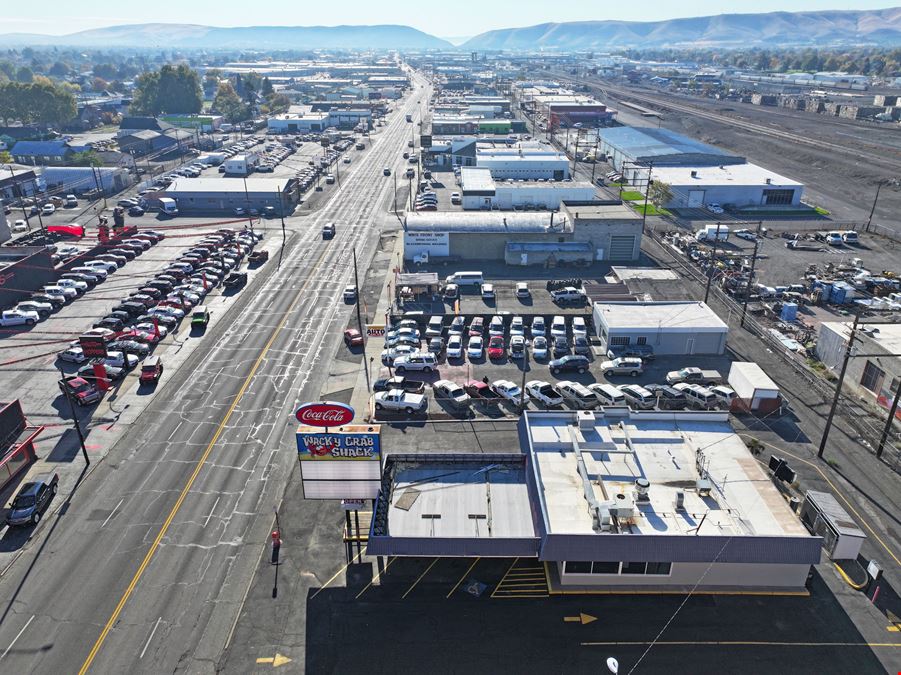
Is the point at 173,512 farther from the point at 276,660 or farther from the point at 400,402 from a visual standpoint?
the point at 400,402

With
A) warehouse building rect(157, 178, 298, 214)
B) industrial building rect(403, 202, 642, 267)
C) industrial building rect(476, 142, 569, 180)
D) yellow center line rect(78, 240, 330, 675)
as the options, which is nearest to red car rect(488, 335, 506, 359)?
yellow center line rect(78, 240, 330, 675)

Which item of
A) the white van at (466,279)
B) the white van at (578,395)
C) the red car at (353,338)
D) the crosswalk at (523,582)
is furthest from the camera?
the white van at (466,279)

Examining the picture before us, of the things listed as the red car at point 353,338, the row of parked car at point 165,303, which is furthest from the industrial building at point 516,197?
the red car at point 353,338

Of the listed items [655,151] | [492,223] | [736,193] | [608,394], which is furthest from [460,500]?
[655,151]

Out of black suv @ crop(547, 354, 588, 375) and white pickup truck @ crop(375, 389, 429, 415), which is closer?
white pickup truck @ crop(375, 389, 429, 415)

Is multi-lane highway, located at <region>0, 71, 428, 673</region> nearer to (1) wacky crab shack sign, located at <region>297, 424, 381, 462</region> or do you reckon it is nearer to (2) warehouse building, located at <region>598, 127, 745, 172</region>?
(1) wacky crab shack sign, located at <region>297, 424, 381, 462</region>

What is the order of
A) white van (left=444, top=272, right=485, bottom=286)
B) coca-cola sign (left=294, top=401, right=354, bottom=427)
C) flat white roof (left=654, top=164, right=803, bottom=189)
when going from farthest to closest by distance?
flat white roof (left=654, top=164, right=803, bottom=189) → white van (left=444, top=272, right=485, bottom=286) → coca-cola sign (left=294, top=401, right=354, bottom=427)

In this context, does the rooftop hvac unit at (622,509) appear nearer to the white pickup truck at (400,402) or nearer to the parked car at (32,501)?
the white pickup truck at (400,402)
